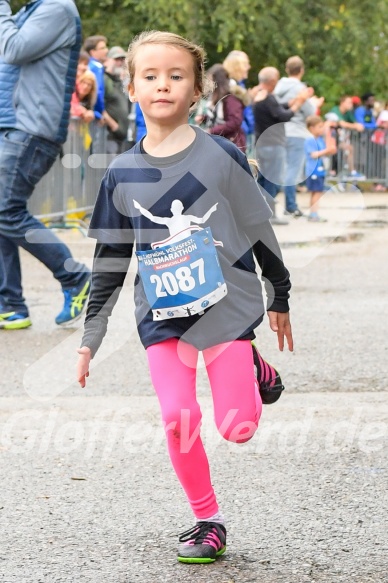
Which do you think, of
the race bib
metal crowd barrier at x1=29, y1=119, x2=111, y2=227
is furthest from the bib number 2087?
metal crowd barrier at x1=29, y1=119, x2=111, y2=227

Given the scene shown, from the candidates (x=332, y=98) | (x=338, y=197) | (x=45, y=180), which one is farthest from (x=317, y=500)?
(x=332, y=98)

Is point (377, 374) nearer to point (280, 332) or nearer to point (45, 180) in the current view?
point (280, 332)

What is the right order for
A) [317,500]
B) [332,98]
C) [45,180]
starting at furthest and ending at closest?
[332,98] < [45,180] < [317,500]

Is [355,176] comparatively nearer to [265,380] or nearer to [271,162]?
[271,162]

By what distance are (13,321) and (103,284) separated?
406 centimetres

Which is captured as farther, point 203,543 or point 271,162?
point 271,162

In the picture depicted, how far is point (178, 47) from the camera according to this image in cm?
377

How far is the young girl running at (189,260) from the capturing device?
3719 millimetres

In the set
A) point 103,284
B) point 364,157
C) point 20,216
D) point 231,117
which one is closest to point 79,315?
point 20,216

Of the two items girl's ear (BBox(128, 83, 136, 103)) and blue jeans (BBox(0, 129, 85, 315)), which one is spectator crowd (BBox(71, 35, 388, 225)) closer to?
blue jeans (BBox(0, 129, 85, 315))

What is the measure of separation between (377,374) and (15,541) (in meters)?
2.93

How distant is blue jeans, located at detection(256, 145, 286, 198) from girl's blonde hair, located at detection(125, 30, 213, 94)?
432 inches

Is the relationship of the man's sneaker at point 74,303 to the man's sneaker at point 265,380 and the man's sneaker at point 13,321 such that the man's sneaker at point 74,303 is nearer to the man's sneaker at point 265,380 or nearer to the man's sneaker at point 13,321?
the man's sneaker at point 13,321

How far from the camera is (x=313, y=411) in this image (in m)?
5.62
